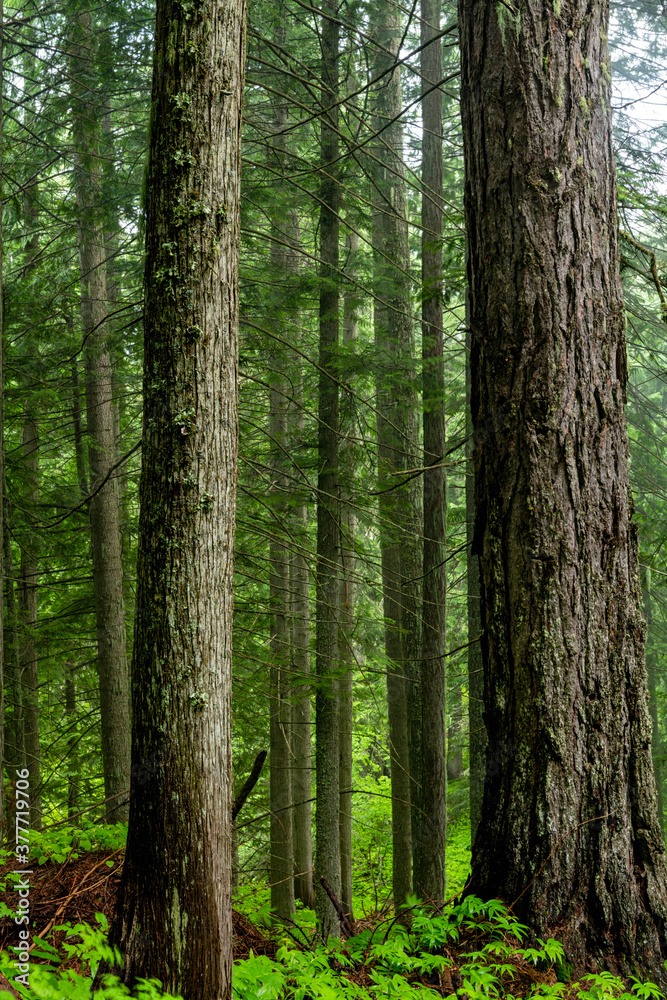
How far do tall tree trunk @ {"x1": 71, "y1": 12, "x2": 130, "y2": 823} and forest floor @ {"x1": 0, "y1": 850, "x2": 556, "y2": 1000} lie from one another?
11.6ft

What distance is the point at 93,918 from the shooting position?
3963 mm

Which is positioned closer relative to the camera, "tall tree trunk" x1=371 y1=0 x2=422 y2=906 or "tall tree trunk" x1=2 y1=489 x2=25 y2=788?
"tall tree trunk" x1=371 y1=0 x2=422 y2=906

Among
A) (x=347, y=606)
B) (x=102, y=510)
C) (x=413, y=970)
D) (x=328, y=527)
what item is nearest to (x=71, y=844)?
(x=413, y=970)

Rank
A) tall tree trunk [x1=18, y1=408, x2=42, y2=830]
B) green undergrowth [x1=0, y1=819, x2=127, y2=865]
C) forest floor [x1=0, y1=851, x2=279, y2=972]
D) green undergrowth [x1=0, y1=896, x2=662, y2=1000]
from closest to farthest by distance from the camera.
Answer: green undergrowth [x1=0, y1=896, x2=662, y2=1000]
forest floor [x1=0, y1=851, x2=279, y2=972]
green undergrowth [x1=0, y1=819, x2=127, y2=865]
tall tree trunk [x1=18, y1=408, x2=42, y2=830]

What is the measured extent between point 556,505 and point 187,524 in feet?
5.60

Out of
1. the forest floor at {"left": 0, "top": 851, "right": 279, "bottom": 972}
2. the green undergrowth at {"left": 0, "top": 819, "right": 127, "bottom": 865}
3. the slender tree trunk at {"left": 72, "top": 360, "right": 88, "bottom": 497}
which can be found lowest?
the forest floor at {"left": 0, "top": 851, "right": 279, "bottom": 972}

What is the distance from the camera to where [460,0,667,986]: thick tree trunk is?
10.3 feet

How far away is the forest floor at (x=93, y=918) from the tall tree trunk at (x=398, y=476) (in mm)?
4273

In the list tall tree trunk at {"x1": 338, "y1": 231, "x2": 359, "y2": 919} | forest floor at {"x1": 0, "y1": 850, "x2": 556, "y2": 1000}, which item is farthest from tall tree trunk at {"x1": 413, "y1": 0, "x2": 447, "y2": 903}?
forest floor at {"x1": 0, "y1": 850, "x2": 556, "y2": 1000}

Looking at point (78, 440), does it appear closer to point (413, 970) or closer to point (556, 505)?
point (556, 505)

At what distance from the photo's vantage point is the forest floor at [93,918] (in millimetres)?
2887

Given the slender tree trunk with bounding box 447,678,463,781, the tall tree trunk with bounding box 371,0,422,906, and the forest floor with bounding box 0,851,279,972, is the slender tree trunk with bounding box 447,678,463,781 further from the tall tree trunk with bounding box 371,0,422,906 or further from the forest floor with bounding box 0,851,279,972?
the forest floor with bounding box 0,851,279,972

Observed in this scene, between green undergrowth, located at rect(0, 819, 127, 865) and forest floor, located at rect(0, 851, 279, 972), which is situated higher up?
green undergrowth, located at rect(0, 819, 127, 865)

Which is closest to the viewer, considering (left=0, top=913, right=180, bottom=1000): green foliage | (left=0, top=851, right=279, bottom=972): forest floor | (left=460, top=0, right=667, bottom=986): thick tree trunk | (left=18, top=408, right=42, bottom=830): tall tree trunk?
(left=0, top=913, right=180, bottom=1000): green foliage
